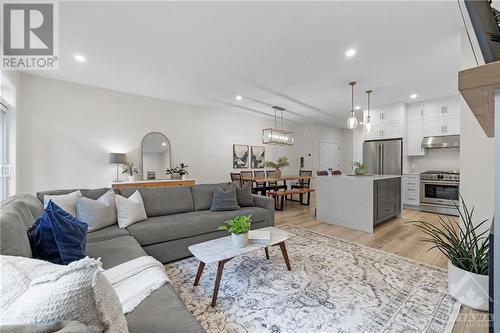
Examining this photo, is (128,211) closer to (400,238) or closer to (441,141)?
(400,238)

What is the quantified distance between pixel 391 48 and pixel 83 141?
18.3ft

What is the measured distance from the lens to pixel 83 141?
4.36 metres

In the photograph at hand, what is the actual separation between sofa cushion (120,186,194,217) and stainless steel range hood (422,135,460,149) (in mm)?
5563

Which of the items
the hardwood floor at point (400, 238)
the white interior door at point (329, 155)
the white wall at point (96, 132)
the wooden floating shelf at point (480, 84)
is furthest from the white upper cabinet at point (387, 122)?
the wooden floating shelf at point (480, 84)

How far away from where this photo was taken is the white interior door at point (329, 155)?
→ 9.06 meters

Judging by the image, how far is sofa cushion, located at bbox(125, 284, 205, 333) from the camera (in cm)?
95

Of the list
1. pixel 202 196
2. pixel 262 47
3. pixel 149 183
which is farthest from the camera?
pixel 149 183

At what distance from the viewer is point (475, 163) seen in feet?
7.74

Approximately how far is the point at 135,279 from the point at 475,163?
11.2 ft

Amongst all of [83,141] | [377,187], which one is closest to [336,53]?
[377,187]

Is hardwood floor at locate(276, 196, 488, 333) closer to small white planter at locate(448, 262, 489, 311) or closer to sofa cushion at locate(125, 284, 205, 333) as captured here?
small white planter at locate(448, 262, 489, 311)

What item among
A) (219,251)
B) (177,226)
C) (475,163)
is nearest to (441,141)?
(475,163)

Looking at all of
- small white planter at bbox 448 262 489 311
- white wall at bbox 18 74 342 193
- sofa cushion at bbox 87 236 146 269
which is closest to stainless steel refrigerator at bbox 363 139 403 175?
white wall at bbox 18 74 342 193

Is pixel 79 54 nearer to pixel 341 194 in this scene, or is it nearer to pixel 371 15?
pixel 371 15
